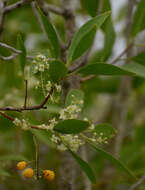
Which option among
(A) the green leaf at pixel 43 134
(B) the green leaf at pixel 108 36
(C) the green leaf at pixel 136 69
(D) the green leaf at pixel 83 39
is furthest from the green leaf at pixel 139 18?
(A) the green leaf at pixel 43 134

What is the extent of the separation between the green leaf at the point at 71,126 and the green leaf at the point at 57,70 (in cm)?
11

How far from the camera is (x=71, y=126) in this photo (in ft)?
→ 2.26

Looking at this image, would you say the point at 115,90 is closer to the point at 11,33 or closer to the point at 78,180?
the point at 78,180

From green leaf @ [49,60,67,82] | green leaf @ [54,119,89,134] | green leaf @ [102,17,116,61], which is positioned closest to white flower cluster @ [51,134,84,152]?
green leaf @ [54,119,89,134]

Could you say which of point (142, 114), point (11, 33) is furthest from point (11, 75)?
point (142, 114)

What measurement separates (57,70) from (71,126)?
0.14 m

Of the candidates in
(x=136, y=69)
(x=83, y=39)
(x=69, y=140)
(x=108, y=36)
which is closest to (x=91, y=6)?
(x=108, y=36)

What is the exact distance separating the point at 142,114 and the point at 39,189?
937mm

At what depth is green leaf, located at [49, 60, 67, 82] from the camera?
681 millimetres

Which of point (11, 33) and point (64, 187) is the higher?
point (11, 33)

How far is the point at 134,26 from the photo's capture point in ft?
3.89

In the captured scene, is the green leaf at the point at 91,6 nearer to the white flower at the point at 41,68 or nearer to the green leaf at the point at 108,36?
the green leaf at the point at 108,36

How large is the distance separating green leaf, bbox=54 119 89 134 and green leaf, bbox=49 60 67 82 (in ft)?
0.36

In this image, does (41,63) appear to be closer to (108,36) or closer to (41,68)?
(41,68)
